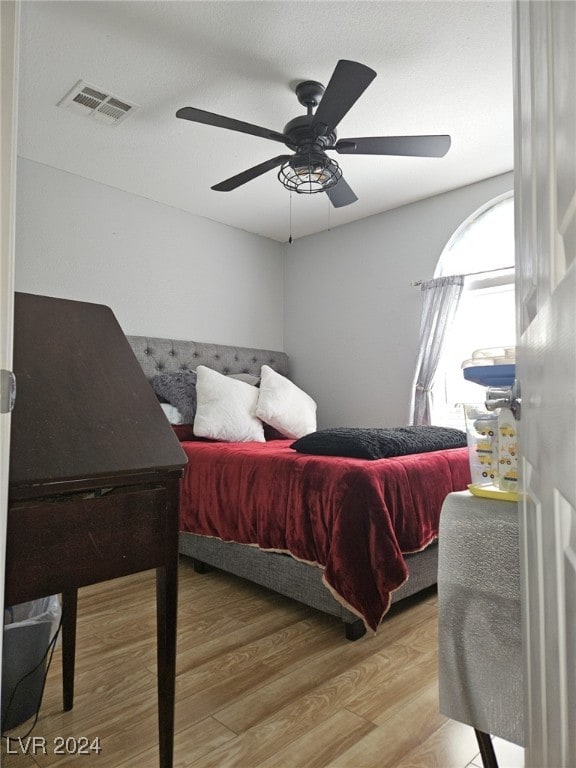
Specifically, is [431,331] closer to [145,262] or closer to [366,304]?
[366,304]

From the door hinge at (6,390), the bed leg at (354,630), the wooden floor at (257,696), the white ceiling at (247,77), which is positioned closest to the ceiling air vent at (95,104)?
the white ceiling at (247,77)

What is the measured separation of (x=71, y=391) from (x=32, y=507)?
283mm

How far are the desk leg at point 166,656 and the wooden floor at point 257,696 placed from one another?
194 mm

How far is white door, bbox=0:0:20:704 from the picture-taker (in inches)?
31.8

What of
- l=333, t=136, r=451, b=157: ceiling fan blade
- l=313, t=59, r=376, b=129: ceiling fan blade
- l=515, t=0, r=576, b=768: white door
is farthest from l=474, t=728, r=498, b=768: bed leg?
l=333, t=136, r=451, b=157: ceiling fan blade

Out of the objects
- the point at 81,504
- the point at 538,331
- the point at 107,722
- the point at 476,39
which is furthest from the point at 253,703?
the point at 476,39

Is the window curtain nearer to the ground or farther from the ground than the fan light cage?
nearer to the ground

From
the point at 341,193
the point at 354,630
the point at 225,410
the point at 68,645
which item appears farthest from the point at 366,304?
the point at 68,645

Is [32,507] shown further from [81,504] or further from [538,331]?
[538,331]

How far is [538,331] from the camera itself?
0.52 metres

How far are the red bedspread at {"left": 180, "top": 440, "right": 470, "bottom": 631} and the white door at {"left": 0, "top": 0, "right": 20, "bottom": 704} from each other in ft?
4.34

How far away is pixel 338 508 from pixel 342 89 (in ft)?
5.46

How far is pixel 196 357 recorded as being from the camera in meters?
3.88

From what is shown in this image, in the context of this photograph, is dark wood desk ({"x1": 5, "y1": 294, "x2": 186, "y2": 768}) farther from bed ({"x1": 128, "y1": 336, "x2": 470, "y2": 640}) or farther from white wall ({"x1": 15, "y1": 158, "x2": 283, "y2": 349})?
white wall ({"x1": 15, "y1": 158, "x2": 283, "y2": 349})
